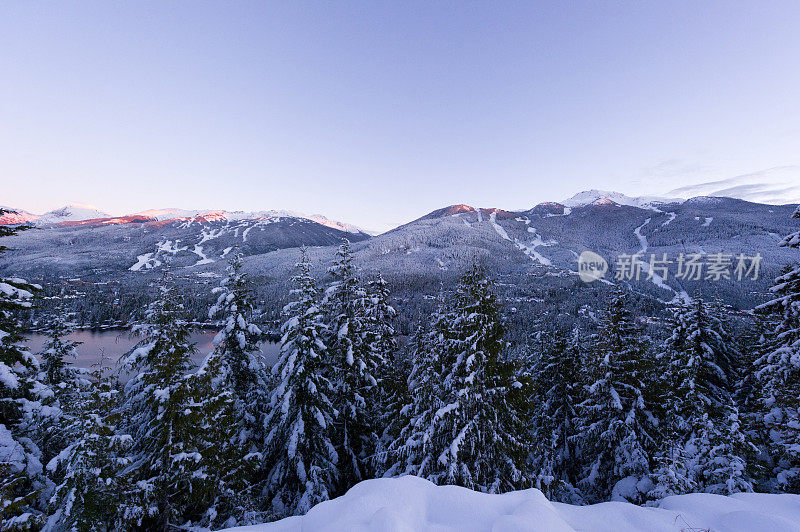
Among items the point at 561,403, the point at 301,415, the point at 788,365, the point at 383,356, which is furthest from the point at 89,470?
the point at 561,403

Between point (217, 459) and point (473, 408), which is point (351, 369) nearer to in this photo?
point (217, 459)

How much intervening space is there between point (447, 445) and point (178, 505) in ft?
29.2

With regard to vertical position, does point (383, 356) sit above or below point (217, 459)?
above

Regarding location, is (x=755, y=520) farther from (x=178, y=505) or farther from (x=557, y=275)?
(x=557, y=275)

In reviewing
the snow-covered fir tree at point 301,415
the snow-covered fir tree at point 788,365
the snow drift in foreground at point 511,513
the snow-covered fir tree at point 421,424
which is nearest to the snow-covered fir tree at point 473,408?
the snow-covered fir tree at point 421,424

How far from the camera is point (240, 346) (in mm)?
13531

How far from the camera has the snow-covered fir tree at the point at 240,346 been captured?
13547 mm

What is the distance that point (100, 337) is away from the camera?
96.8 metres

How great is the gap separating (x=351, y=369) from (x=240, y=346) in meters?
5.07

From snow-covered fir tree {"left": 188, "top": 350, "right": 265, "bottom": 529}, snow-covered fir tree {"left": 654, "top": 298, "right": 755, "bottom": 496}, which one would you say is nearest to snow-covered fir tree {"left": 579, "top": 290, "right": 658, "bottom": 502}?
snow-covered fir tree {"left": 654, "top": 298, "right": 755, "bottom": 496}

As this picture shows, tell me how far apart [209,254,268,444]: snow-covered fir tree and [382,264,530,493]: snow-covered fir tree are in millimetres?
7574

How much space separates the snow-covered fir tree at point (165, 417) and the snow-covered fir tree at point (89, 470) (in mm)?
1344

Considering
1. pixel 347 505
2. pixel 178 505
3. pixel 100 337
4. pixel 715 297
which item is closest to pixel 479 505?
pixel 347 505

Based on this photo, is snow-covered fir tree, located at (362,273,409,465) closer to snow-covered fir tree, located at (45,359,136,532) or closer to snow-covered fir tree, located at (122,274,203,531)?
snow-covered fir tree, located at (122,274,203,531)
